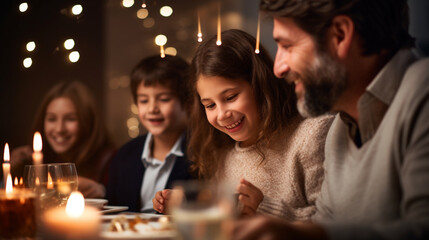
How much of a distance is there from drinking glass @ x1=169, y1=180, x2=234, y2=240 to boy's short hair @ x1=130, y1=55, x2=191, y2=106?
5.13 ft

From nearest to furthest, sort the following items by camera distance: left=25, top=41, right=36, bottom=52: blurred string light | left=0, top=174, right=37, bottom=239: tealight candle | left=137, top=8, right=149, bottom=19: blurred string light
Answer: left=0, top=174, right=37, bottom=239: tealight candle < left=25, top=41, right=36, bottom=52: blurred string light < left=137, top=8, right=149, bottom=19: blurred string light

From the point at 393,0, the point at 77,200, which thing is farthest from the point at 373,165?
the point at 77,200

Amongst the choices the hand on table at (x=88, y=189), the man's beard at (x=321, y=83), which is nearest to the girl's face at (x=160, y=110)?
the hand on table at (x=88, y=189)

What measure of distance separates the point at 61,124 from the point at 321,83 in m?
2.06

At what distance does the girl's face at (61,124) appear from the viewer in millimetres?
2773

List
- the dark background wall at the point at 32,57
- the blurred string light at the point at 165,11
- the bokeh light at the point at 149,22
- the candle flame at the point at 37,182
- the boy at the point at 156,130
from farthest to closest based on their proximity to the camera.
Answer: the bokeh light at the point at 149,22, the dark background wall at the point at 32,57, the boy at the point at 156,130, the blurred string light at the point at 165,11, the candle flame at the point at 37,182

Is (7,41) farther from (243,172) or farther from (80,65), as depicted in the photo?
(243,172)

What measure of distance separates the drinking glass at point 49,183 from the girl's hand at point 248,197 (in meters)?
0.48

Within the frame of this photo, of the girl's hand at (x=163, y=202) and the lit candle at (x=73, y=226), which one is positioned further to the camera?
the girl's hand at (x=163, y=202)

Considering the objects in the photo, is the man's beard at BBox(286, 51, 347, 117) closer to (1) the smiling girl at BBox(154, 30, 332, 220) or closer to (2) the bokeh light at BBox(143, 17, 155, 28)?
(1) the smiling girl at BBox(154, 30, 332, 220)

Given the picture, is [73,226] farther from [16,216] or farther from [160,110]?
[160,110]

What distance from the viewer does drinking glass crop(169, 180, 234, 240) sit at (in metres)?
0.66

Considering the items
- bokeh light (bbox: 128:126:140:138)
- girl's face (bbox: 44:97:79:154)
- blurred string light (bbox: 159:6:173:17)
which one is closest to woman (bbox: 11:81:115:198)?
girl's face (bbox: 44:97:79:154)

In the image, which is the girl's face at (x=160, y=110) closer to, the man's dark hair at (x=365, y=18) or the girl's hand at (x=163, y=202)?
the girl's hand at (x=163, y=202)
